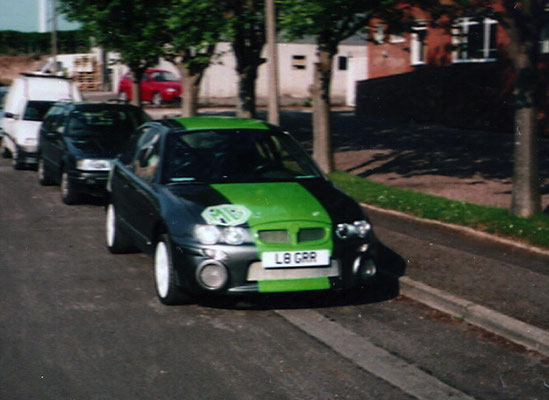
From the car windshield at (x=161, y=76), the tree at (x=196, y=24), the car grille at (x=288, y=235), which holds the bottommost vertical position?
the car grille at (x=288, y=235)

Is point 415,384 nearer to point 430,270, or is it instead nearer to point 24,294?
point 430,270

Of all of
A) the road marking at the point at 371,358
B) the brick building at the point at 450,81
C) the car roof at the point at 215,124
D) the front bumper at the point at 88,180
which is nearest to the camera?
the road marking at the point at 371,358

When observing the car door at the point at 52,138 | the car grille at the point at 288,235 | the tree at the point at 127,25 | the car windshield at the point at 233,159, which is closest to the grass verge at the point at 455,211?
the car windshield at the point at 233,159

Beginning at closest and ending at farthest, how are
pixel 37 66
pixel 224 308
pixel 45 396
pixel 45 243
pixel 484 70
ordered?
pixel 45 396 → pixel 224 308 → pixel 45 243 → pixel 484 70 → pixel 37 66

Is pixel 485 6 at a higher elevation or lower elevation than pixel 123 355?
higher

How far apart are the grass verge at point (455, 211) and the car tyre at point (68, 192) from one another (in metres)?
4.50

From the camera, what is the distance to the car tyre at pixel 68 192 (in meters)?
14.4

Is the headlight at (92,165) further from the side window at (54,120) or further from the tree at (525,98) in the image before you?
the tree at (525,98)

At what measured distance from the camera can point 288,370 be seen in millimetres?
5941

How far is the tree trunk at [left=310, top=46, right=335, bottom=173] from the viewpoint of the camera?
16.4 m

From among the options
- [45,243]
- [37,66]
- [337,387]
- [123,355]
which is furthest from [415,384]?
[37,66]

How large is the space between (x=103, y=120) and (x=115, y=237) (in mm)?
5998

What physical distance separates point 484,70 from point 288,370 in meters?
20.5

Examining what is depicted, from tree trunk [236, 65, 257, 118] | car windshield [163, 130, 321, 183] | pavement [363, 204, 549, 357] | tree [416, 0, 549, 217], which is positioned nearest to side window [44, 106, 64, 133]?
tree trunk [236, 65, 257, 118]
